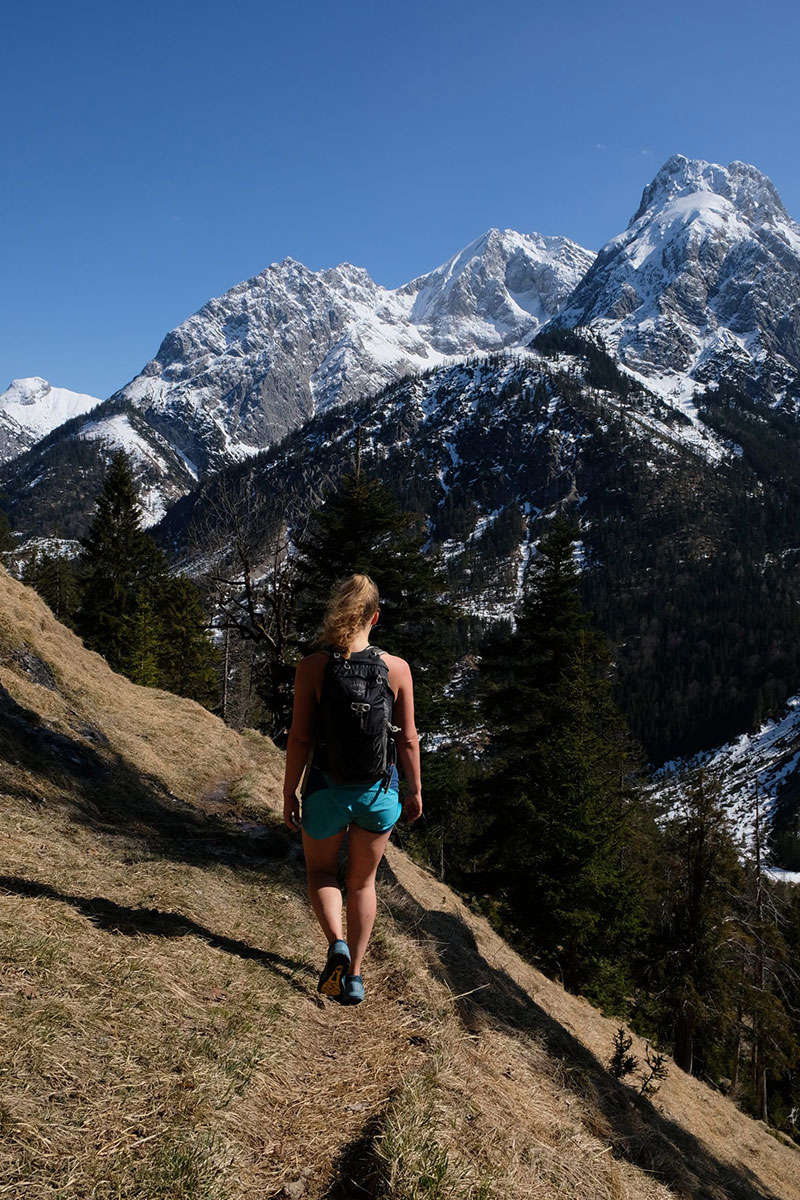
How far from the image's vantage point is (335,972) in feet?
12.5

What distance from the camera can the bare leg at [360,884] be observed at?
394cm

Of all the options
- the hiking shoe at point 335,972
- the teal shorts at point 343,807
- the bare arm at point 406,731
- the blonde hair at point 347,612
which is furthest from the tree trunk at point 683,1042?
the blonde hair at point 347,612

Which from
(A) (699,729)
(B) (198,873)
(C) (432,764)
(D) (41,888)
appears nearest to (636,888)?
(C) (432,764)

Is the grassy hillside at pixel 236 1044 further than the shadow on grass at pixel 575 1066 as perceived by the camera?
No

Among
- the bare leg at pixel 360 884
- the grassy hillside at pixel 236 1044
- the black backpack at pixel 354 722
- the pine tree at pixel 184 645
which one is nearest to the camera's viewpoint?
the grassy hillside at pixel 236 1044

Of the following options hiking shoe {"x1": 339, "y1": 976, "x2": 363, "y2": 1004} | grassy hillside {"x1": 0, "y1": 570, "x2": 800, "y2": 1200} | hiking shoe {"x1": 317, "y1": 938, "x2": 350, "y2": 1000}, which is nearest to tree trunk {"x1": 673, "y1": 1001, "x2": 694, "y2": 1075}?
grassy hillside {"x1": 0, "y1": 570, "x2": 800, "y2": 1200}

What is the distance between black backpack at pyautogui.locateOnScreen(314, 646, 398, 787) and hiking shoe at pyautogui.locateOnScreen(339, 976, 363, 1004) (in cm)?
121

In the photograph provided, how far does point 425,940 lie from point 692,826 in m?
15.7

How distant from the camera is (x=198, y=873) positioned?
20.0 ft

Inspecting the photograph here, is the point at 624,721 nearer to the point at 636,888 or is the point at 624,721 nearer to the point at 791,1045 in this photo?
the point at 636,888

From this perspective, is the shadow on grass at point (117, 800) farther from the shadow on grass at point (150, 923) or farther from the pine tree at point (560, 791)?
the pine tree at point (560, 791)

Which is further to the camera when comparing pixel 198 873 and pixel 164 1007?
pixel 198 873

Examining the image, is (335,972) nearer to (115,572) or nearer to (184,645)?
(115,572)

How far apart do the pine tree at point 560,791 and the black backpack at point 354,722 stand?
42.8 feet
